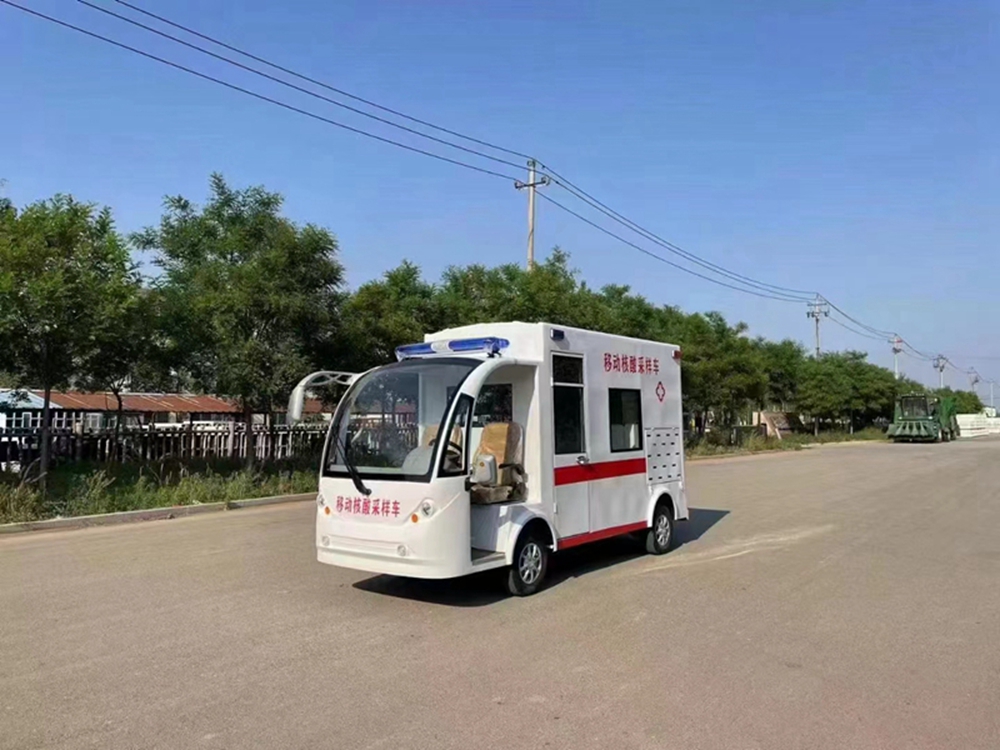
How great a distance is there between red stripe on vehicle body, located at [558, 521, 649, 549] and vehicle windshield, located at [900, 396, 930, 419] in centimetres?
5199

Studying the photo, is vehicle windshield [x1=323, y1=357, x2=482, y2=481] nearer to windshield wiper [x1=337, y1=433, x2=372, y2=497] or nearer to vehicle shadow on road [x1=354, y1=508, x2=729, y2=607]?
windshield wiper [x1=337, y1=433, x2=372, y2=497]

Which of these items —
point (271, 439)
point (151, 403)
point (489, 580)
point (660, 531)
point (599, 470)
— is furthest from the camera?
point (151, 403)

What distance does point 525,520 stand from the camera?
24.9 ft

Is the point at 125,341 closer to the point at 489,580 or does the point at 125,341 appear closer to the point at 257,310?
the point at 257,310

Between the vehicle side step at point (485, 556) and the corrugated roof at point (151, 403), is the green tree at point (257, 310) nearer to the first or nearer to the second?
the vehicle side step at point (485, 556)

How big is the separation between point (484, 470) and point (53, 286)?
8.58 meters

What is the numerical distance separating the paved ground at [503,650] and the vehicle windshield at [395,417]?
4.27 feet

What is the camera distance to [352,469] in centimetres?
724

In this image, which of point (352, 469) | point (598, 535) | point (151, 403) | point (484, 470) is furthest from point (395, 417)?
point (151, 403)

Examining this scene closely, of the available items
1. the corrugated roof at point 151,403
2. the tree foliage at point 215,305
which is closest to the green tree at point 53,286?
the tree foliage at point 215,305

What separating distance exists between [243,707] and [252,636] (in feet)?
4.92

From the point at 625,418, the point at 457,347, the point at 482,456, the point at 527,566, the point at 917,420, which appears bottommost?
the point at 527,566

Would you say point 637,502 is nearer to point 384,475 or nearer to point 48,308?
point 384,475

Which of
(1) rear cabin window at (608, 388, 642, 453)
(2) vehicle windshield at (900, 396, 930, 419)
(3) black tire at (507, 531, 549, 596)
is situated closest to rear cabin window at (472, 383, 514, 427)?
(3) black tire at (507, 531, 549, 596)
